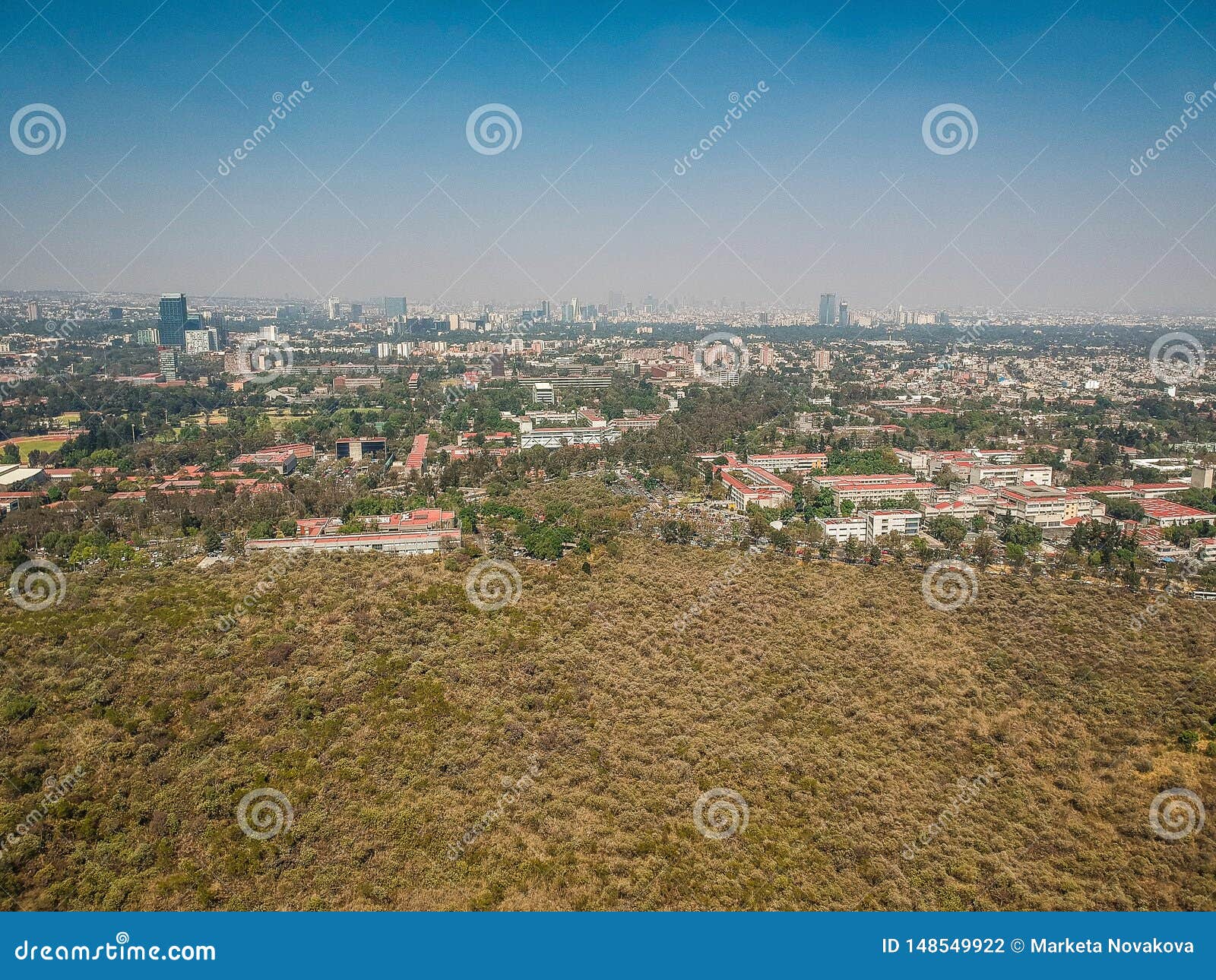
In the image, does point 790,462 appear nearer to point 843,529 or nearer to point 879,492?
point 879,492

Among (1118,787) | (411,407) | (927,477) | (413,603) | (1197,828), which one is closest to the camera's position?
(1197,828)

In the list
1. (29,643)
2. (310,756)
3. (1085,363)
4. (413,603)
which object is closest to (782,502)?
(413,603)

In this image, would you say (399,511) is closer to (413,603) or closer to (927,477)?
(413,603)

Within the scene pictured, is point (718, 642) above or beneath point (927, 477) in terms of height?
beneath
